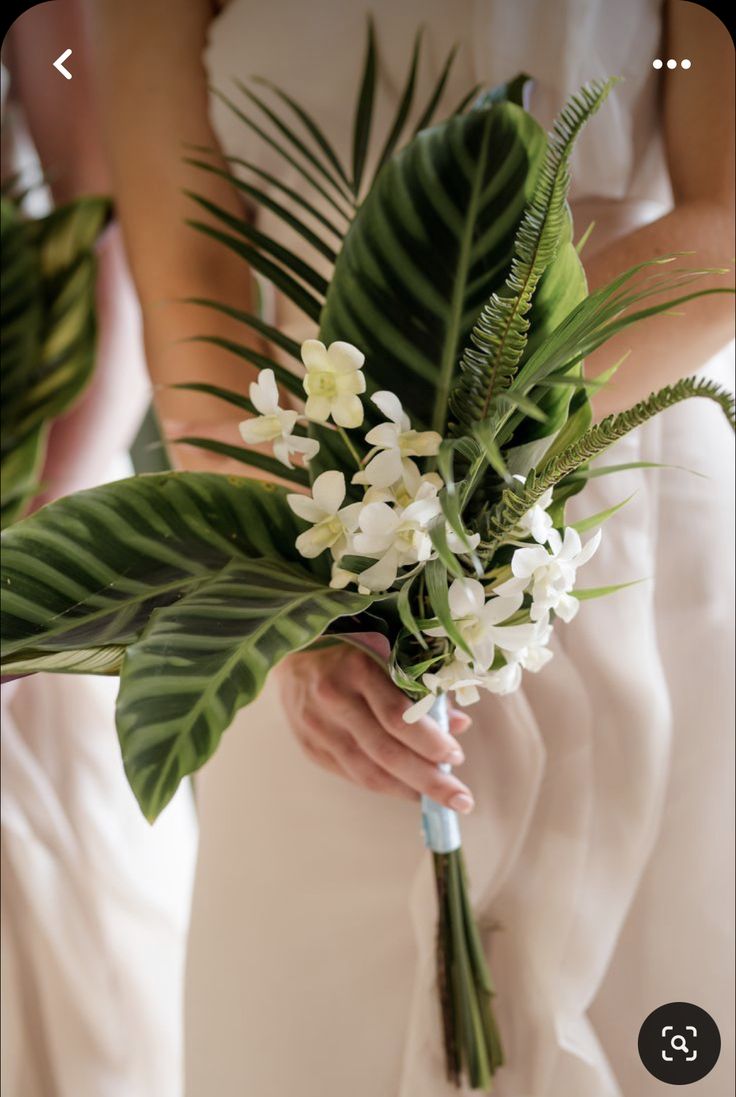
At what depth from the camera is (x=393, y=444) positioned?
1.18ft

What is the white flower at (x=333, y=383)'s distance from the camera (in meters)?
0.36

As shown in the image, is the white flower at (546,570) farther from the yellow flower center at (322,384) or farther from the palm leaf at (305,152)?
the palm leaf at (305,152)

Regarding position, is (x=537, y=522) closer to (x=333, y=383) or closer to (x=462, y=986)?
(x=333, y=383)

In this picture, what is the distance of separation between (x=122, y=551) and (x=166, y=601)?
3 cm

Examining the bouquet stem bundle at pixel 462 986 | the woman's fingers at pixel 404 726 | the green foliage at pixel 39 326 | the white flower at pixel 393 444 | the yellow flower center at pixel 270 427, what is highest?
the green foliage at pixel 39 326

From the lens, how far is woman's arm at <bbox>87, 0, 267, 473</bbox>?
0.62m

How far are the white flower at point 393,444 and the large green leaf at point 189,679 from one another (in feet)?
0.17

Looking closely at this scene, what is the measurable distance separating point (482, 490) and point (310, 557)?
7 centimetres

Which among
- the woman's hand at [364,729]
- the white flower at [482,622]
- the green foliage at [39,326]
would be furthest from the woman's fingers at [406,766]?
the green foliage at [39,326]

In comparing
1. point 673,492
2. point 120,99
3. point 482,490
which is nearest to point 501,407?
point 482,490

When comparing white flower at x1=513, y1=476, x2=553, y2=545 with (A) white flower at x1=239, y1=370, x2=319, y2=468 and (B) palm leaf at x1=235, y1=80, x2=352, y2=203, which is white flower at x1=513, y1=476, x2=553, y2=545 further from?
(B) palm leaf at x1=235, y1=80, x2=352, y2=203

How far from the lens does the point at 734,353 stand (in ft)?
1.91

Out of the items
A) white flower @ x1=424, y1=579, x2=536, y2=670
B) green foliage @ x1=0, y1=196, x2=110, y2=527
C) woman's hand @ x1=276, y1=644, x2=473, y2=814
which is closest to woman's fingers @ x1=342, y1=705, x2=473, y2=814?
woman's hand @ x1=276, y1=644, x2=473, y2=814

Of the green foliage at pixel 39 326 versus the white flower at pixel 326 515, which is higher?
the green foliage at pixel 39 326
